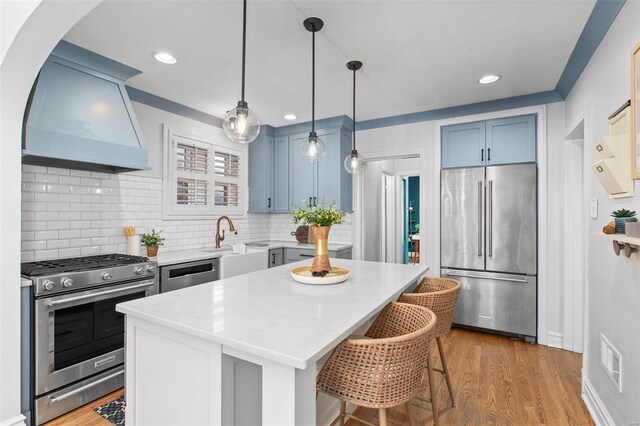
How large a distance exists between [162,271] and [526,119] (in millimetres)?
3858

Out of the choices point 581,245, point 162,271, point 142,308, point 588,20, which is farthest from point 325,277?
point 581,245

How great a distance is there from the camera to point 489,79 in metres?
3.01

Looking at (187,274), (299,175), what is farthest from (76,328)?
(299,175)

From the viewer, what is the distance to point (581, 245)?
310 centimetres

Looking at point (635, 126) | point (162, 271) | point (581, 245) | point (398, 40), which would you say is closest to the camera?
point (635, 126)

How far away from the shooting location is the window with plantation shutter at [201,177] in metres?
3.61

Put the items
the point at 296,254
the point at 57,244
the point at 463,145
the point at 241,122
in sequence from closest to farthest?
1. the point at 241,122
2. the point at 57,244
3. the point at 463,145
4. the point at 296,254

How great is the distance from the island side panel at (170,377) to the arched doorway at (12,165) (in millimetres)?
927

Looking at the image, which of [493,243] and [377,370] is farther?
[493,243]

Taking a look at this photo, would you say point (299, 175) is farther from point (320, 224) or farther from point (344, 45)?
point (320, 224)

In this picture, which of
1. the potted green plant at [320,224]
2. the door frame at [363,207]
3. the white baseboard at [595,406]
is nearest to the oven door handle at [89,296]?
the potted green plant at [320,224]

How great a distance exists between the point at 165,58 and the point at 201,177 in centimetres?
159

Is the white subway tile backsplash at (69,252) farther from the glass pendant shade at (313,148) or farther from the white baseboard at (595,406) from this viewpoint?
the white baseboard at (595,406)

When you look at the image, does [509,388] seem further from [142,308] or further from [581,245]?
[142,308]
